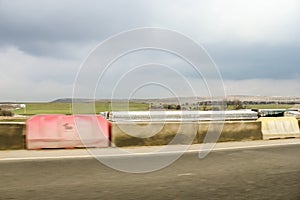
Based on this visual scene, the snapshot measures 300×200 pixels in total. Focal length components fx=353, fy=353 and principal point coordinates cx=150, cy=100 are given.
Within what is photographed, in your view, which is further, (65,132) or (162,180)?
(65,132)

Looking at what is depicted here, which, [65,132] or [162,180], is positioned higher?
[65,132]

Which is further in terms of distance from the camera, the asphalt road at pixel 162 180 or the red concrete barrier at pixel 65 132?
the red concrete barrier at pixel 65 132

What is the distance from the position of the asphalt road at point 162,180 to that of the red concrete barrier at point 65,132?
6.81 ft

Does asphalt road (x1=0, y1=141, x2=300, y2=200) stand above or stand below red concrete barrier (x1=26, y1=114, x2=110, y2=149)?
below

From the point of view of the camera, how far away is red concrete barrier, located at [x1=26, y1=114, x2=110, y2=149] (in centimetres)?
1176

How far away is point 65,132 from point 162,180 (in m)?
5.71

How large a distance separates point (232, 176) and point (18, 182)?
446 cm

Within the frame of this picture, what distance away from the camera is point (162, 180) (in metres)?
7.25

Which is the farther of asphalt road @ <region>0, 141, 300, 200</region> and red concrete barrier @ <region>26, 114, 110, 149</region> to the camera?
red concrete barrier @ <region>26, 114, 110, 149</region>

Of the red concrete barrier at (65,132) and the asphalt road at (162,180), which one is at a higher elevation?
the red concrete barrier at (65,132)

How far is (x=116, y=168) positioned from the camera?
28.6ft

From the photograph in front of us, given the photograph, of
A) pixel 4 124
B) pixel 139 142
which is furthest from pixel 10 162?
pixel 139 142

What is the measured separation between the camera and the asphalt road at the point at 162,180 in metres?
6.03

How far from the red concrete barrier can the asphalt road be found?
2.08m
